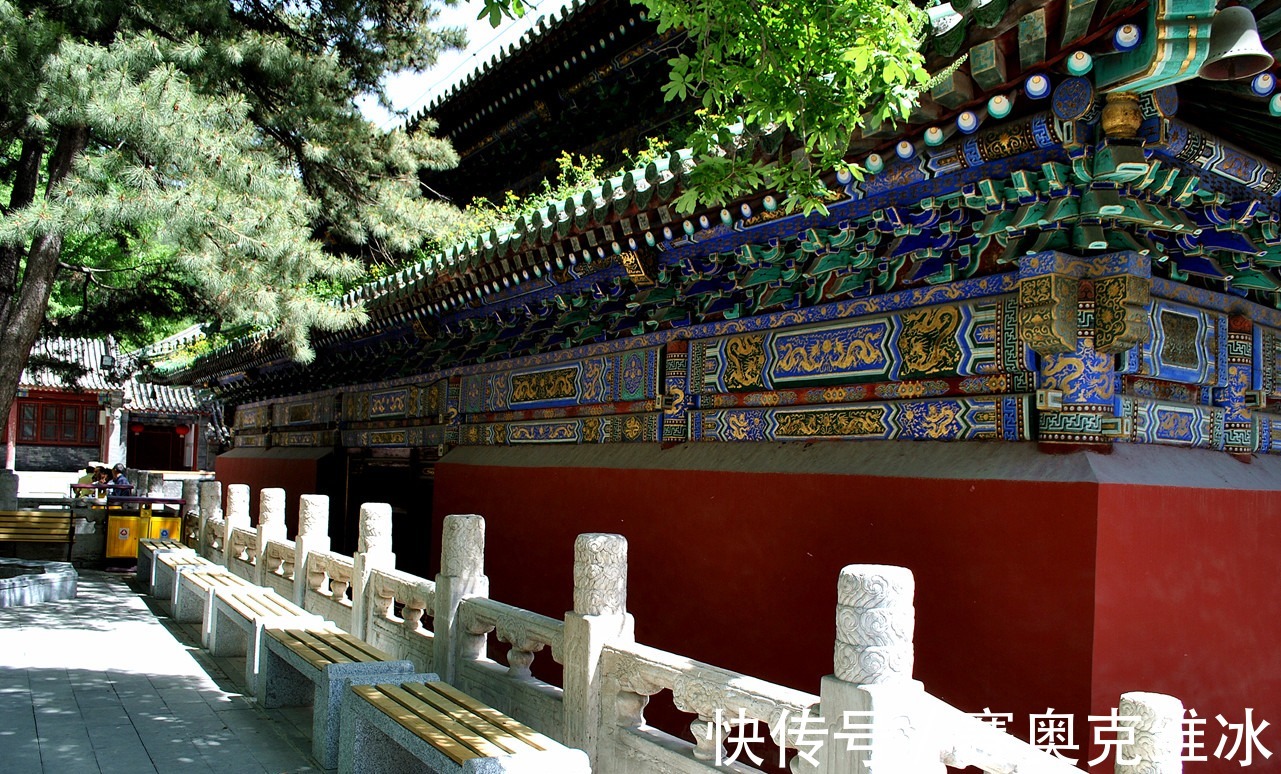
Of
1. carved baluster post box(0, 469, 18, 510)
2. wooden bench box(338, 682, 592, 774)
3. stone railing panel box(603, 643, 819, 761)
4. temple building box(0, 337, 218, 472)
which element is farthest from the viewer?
temple building box(0, 337, 218, 472)

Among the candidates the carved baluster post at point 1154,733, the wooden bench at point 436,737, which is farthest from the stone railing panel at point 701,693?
the carved baluster post at point 1154,733

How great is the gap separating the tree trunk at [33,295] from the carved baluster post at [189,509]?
2926mm

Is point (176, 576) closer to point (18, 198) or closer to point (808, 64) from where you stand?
point (18, 198)

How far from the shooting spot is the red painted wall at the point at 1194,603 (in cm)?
414

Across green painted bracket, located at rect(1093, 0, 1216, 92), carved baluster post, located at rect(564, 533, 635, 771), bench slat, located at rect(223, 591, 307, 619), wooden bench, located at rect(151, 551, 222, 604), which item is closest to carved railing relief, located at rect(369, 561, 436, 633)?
bench slat, located at rect(223, 591, 307, 619)

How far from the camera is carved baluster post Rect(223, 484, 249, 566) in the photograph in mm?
9805

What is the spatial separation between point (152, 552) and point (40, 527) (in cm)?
382

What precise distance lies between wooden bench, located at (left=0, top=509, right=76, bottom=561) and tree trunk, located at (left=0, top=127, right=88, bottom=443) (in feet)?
13.9

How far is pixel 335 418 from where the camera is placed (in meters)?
12.4

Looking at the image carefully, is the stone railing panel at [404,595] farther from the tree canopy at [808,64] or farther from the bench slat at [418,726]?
the tree canopy at [808,64]

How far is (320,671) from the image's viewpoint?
496 centimetres

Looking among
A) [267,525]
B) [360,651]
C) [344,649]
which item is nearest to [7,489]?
[267,525]

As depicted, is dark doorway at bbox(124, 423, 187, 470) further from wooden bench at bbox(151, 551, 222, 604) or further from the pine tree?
wooden bench at bbox(151, 551, 222, 604)

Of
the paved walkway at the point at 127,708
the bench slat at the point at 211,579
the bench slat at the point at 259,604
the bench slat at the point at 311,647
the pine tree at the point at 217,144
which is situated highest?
the pine tree at the point at 217,144
